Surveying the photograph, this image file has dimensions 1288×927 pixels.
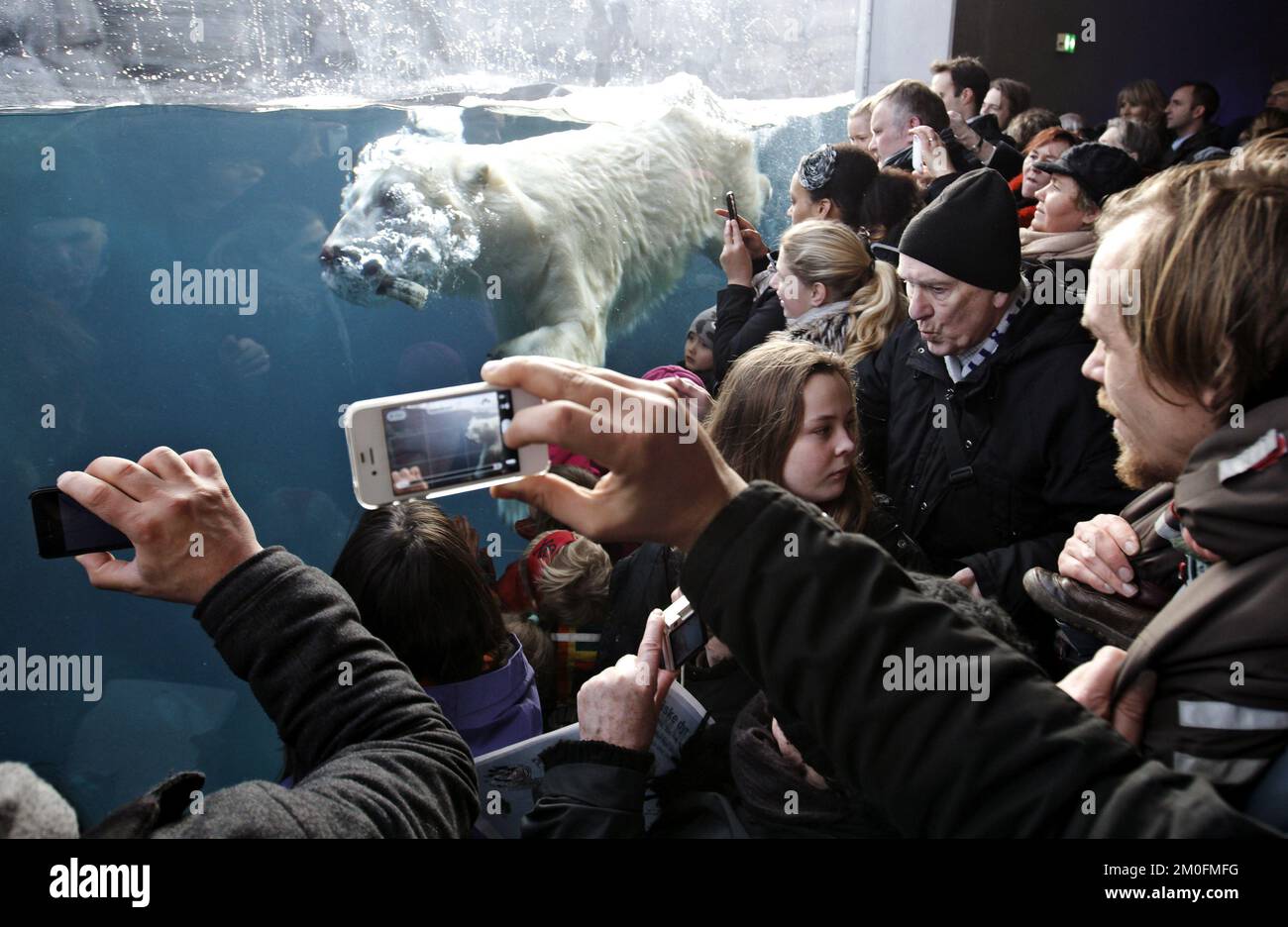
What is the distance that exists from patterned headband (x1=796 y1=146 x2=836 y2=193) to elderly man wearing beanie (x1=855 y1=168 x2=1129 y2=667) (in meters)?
0.99

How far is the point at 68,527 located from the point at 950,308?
1927 mm

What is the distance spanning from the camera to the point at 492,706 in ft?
6.56

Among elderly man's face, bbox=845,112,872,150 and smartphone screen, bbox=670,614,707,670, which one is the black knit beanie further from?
elderly man's face, bbox=845,112,872,150

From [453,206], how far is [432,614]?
297cm

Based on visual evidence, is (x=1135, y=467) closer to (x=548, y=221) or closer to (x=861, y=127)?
(x=861, y=127)

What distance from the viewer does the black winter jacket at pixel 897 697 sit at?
2.22 ft

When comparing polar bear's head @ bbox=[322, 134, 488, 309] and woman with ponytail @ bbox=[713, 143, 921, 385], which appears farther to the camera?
polar bear's head @ bbox=[322, 134, 488, 309]

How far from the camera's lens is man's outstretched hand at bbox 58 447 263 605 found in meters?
0.95

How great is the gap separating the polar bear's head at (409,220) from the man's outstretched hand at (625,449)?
3.81m

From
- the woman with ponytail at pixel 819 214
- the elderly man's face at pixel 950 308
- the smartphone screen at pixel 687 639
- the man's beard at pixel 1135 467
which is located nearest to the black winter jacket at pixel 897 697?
the man's beard at pixel 1135 467

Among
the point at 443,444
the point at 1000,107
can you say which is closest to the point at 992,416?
the point at 443,444

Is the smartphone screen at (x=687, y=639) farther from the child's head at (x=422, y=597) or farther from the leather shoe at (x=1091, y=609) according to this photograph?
the child's head at (x=422, y=597)

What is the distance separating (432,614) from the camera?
191 cm

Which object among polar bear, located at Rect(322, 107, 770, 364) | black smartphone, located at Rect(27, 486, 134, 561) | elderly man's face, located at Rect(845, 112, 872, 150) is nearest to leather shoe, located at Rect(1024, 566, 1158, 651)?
black smartphone, located at Rect(27, 486, 134, 561)
